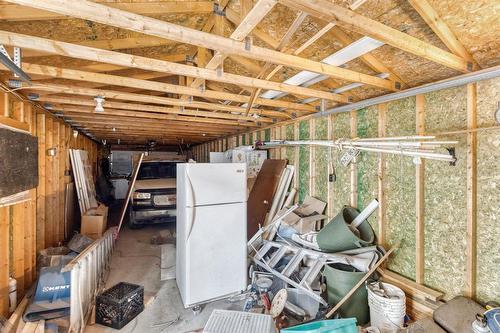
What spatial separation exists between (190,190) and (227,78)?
1238mm

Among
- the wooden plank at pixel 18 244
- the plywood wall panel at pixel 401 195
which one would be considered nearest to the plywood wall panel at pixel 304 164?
the plywood wall panel at pixel 401 195

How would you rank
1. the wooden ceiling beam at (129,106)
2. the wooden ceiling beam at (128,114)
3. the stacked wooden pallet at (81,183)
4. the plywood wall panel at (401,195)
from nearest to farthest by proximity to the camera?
the plywood wall panel at (401,195) → the wooden ceiling beam at (129,106) → the wooden ceiling beam at (128,114) → the stacked wooden pallet at (81,183)

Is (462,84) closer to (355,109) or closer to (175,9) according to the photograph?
(355,109)

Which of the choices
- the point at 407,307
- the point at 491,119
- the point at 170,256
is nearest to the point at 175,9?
the point at 491,119

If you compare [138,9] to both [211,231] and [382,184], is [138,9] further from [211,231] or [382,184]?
[382,184]

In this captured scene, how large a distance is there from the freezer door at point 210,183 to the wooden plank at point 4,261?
1.72 meters

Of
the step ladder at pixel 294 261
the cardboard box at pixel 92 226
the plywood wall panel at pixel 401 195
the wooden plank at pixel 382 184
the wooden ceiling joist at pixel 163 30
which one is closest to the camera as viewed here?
the wooden ceiling joist at pixel 163 30

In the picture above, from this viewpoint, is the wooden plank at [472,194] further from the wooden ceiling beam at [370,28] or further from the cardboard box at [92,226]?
the cardboard box at [92,226]

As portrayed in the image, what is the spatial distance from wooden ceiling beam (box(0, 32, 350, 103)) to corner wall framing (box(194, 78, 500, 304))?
1071 mm

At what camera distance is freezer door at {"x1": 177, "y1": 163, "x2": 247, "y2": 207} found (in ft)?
8.87

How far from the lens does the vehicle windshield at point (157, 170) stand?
5793 mm

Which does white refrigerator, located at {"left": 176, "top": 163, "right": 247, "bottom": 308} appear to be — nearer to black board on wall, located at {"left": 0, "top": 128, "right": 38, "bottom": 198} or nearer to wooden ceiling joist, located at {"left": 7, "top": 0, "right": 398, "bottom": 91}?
wooden ceiling joist, located at {"left": 7, "top": 0, "right": 398, "bottom": 91}

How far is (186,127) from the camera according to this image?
5.53 meters

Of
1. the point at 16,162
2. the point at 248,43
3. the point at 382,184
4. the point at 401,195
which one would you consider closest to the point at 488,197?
the point at 401,195
